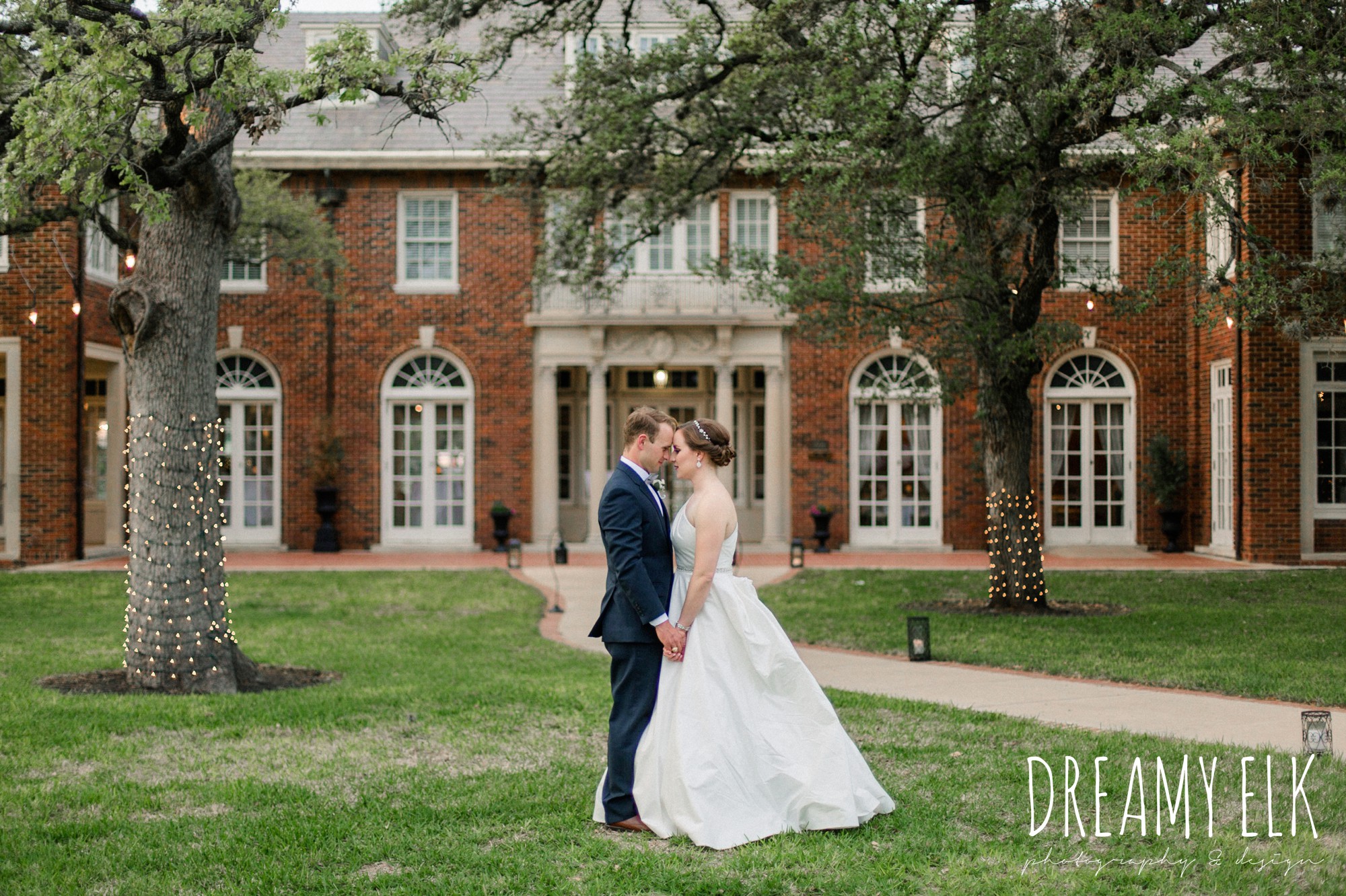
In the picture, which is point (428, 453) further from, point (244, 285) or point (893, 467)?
point (893, 467)

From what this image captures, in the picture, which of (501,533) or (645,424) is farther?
(501,533)

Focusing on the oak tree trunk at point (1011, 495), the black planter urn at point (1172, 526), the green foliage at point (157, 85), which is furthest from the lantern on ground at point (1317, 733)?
the black planter urn at point (1172, 526)

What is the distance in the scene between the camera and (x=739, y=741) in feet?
17.3

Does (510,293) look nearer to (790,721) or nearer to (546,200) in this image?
(546,200)

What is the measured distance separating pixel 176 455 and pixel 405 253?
1346 centimetres

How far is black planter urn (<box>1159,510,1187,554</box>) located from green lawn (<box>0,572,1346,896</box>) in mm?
13470

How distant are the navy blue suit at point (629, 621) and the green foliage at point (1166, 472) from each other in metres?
16.5

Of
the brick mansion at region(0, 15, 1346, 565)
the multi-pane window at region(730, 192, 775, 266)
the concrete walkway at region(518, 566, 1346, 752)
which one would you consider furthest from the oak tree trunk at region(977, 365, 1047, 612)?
the multi-pane window at region(730, 192, 775, 266)

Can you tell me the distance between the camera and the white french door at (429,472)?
21781mm

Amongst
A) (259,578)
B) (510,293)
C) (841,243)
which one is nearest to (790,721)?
(841,243)

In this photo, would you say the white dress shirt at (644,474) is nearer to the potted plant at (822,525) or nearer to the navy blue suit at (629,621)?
the navy blue suit at (629,621)

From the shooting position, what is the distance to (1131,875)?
15.3ft

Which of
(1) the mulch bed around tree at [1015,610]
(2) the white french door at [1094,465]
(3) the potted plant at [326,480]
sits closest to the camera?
(1) the mulch bed around tree at [1015,610]

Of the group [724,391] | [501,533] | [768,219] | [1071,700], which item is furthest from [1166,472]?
[1071,700]
